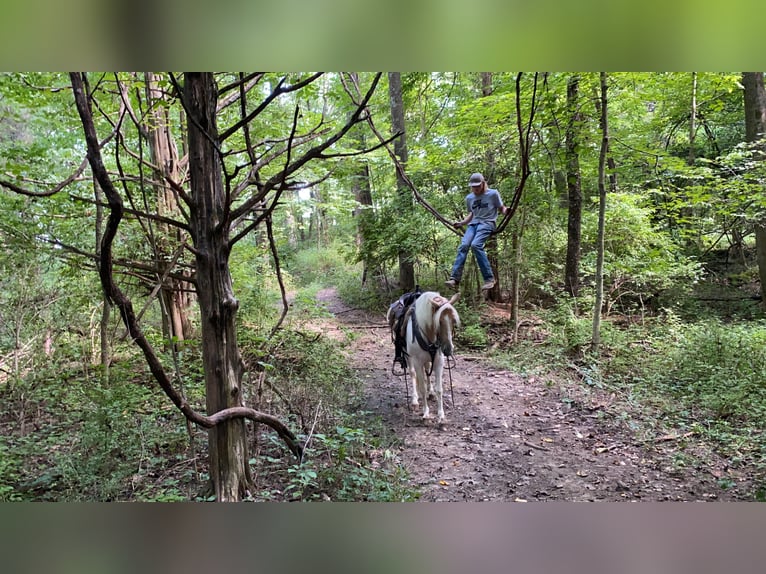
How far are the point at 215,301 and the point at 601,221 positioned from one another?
2.65 m

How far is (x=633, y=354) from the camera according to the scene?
3.02 m

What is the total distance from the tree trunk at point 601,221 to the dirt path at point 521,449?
0.60m

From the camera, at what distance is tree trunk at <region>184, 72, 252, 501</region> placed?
181 cm

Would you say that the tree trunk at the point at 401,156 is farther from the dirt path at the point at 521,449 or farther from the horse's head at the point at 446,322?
the dirt path at the point at 521,449

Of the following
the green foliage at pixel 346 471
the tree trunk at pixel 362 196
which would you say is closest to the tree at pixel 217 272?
the green foliage at pixel 346 471

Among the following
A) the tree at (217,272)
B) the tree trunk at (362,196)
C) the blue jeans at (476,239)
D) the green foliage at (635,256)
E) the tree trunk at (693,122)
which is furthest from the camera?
the tree trunk at (693,122)

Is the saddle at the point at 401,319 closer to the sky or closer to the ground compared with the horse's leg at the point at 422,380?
closer to the sky

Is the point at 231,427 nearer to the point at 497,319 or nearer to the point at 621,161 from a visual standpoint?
the point at 497,319

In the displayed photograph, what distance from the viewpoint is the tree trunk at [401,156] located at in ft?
9.98

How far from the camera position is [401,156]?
10.1 ft

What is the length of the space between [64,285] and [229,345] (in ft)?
7.01

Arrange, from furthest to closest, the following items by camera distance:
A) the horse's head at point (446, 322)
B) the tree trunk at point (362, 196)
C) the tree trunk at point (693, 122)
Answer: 1. the tree trunk at point (693, 122)
2. the tree trunk at point (362, 196)
3. the horse's head at point (446, 322)

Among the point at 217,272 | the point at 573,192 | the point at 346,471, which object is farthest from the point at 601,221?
the point at 217,272
